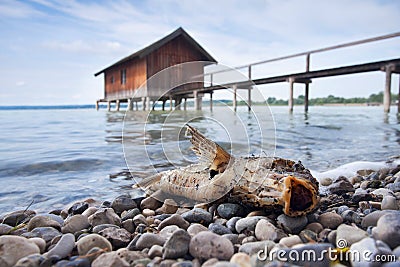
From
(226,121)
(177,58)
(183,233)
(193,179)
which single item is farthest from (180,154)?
(177,58)

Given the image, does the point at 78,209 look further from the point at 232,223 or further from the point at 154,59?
the point at 154,59

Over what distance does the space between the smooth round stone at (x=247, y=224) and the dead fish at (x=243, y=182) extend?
141 millimetres

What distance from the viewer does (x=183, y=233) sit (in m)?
1.20

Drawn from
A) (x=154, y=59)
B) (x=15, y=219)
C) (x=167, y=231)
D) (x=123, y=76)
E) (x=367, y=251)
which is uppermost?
(x=154, y=59)

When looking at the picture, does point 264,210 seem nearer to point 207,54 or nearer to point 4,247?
point 4,247

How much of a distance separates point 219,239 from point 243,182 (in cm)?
64

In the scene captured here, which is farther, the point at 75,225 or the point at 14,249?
the point at 75,225

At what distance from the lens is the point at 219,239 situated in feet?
3.78

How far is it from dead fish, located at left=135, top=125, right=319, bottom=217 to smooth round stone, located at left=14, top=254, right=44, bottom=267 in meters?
1.02

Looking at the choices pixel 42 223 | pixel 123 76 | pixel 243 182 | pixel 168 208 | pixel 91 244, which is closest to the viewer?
pixel 91 244

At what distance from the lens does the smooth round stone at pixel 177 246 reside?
114 cm

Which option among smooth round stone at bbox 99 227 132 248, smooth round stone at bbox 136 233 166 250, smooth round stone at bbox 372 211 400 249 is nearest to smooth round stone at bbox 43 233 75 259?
smooth round stone at bbox 99 227 132 248

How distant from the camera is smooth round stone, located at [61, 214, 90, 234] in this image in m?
1.54

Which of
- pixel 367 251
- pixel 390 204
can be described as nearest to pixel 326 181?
pixel 390 204
